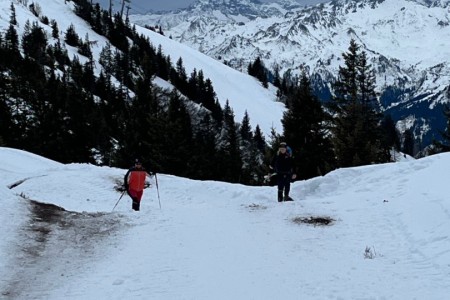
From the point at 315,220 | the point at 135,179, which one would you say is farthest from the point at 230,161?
the point at 315,220

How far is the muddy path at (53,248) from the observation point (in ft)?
29.6

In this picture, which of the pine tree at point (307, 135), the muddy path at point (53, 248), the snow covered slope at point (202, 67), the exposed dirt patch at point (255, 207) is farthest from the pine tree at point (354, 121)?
the snow covered slope at point (202, 67)

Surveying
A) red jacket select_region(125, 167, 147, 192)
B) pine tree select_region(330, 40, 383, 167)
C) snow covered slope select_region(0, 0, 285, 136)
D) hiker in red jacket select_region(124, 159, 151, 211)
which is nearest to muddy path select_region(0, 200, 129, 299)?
hiker in red jacket select_region(124, 159, 151, 211)

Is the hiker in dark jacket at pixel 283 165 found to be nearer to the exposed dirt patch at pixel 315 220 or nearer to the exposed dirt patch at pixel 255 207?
the exposed dirt patch at pixel 255 207

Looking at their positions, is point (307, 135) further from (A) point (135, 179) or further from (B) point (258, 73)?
(B) point (258, 73)

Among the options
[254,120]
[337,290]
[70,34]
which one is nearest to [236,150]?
[254,120]

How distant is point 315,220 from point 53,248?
25.4 feet

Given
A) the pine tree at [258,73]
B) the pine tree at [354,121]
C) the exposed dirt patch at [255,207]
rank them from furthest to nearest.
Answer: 1. the pine tree at [258,73]
2. the pine tree at [354,121]
3. the exposed dirt patch at [255,207]

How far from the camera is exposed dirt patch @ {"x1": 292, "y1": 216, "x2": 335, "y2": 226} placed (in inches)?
541

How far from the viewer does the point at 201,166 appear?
5019cm

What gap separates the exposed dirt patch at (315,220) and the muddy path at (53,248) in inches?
219

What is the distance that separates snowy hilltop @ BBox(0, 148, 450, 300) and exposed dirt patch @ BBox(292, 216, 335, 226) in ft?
0.11

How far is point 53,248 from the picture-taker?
38.2 feet

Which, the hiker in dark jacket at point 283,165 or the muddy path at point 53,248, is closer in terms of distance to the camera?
the muddy path at point 53,248
